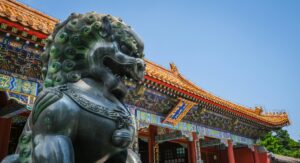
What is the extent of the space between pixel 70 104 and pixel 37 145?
0.74ft

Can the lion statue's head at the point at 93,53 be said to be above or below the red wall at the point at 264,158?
above

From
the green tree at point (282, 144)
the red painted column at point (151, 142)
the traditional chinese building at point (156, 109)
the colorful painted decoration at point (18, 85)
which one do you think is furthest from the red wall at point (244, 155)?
the green tree at point (282, 144)

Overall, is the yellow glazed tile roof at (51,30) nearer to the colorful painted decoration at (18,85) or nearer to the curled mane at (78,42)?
the colorful painted decoration at (18,85)

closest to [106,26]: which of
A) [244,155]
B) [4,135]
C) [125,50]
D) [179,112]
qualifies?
[125,50]

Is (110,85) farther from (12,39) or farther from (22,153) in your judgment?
(12,39)

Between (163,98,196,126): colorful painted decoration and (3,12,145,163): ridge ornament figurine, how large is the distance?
19.5 feet

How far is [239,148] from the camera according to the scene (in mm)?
13031

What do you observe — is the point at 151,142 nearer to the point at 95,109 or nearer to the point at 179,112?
the point at 179,112

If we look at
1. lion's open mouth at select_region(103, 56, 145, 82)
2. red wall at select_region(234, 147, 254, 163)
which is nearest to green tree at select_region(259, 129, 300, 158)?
red wall at select_region(234, 147, 254, 163)

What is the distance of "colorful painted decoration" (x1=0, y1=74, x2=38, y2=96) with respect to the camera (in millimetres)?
4607

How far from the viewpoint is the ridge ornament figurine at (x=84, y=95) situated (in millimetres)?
1252

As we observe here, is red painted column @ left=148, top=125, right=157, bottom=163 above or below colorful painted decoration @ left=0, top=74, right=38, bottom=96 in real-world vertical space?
below

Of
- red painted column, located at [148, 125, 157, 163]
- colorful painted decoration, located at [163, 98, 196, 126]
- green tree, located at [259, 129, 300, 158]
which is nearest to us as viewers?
colorful painted decoration, located at [163, 98, 196, 126]

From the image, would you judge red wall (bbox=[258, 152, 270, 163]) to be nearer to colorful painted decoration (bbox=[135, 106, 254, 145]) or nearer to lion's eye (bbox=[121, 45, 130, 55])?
colorful painted decoration (bbox=[135, 106, 254, 145])
